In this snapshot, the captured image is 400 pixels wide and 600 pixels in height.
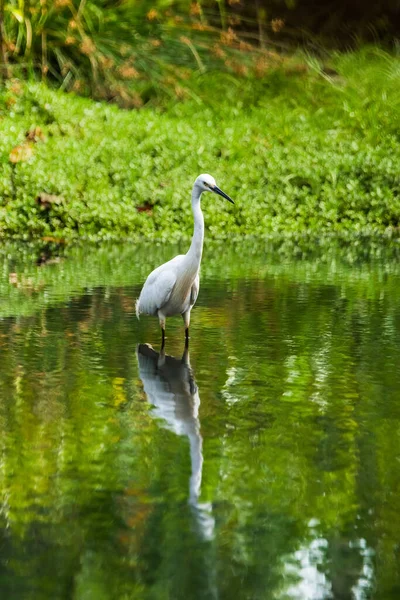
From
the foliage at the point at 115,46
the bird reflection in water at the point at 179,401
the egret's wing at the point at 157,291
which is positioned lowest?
the bird reflection in water at the point at 179,401

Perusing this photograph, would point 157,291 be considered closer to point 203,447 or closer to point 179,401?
point 179,401

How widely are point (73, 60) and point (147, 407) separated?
12.3 meters

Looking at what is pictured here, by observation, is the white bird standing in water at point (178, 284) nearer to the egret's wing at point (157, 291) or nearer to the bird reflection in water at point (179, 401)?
the egret's wing at point (157, 291)

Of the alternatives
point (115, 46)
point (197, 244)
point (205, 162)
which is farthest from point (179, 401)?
point (115, 46)

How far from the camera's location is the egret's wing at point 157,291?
7.80 metres

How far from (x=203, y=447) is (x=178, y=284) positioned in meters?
2.33

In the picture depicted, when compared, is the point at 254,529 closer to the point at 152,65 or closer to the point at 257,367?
the point at 257,367

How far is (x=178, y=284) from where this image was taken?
25.5 feet

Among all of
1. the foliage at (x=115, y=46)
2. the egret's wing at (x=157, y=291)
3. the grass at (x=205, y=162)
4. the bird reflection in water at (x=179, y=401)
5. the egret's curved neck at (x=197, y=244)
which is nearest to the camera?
the bird reflection in water at (x=179, y=401)

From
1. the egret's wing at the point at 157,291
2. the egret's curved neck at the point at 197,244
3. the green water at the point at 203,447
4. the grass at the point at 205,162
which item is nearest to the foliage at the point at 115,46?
the grass at the point at 205,162

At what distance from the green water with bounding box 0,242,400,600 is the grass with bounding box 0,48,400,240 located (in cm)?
378

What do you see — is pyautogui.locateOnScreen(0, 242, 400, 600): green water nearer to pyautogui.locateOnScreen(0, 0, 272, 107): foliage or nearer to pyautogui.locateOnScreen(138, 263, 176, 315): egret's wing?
pyautogui.locateOnScreen(138, 263, 176, 315): egret's wing

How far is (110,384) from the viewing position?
6898mm

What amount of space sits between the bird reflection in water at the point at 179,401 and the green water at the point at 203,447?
15 mm
